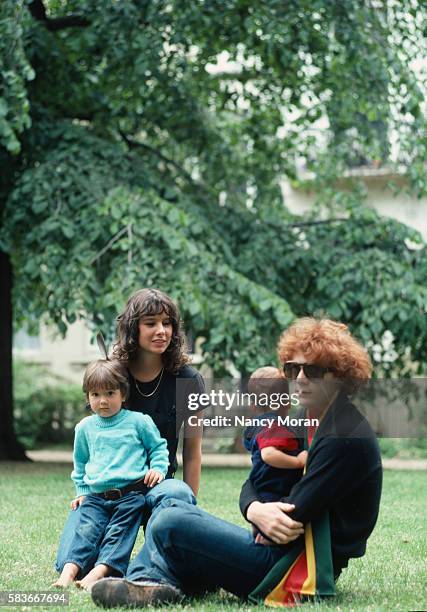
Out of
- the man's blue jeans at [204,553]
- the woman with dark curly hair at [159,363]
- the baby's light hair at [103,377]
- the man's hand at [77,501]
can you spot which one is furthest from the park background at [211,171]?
the man's blue jeans at [204,553]

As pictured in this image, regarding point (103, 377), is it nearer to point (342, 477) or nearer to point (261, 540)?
point (261, 540)

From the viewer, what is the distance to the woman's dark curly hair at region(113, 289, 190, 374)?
5039 mm

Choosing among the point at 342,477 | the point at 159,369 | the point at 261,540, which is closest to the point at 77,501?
the point at 159,369

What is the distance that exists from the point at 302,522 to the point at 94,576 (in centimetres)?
116

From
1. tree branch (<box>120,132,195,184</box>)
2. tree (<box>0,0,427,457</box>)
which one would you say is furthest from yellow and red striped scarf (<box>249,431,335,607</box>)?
tree branch (<box>120,132,195,184</box>)

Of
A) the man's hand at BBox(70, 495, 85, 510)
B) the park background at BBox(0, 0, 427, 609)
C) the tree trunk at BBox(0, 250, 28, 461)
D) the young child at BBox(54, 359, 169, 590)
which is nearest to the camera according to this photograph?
the young child at BBox(54, 359, 169, 590)

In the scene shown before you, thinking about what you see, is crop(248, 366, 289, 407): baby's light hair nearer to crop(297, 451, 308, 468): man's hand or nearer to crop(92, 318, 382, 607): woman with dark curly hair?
crop(92, 318, 382, 607): woman with dark curly hair

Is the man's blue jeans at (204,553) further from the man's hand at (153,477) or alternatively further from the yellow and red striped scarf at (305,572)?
the man's hand at (153,477)

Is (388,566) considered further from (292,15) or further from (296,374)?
(292,15)

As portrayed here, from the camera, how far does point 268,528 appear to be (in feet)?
12.9

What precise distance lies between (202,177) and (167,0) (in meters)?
3.24

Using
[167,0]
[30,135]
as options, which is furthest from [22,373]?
[167,0]

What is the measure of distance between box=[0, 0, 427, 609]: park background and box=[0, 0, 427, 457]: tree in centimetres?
3

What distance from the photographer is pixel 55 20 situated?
12977mm
